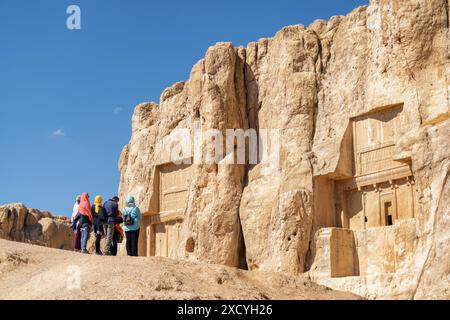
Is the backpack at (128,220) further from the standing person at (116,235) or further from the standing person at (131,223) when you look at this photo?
the standing person at (116,235)

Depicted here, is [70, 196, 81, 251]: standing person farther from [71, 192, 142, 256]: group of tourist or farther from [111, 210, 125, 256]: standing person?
[111, 210, 125, 256]: standing person

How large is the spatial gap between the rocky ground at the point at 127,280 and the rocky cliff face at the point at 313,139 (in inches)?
141

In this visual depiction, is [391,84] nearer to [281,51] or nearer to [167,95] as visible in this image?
[281,51]

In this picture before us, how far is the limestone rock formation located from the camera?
48938 mm

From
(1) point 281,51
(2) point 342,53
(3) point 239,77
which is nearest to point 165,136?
(3) point 239,77

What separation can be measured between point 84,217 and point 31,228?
31285 millimetres

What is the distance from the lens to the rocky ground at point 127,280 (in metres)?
15.6

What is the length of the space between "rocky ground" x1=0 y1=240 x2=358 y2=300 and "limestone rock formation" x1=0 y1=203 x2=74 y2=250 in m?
29.8

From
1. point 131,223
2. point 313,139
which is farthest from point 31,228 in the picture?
point 131,223

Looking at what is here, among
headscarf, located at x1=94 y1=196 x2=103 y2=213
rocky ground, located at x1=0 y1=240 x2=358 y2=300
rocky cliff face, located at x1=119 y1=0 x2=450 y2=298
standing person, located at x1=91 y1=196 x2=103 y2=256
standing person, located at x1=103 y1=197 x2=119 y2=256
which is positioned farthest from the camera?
rocky cliff face, located at x1=119 y1=0 x2=450 y2=298

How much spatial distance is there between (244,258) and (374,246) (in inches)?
229

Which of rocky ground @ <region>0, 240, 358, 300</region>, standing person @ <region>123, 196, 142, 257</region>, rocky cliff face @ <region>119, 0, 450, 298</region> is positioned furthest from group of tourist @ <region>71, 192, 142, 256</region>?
rocky cliff face @ <region>119, 0, 450, 298</region>

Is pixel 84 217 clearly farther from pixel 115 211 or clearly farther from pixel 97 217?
pixel 115 211
